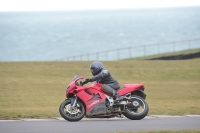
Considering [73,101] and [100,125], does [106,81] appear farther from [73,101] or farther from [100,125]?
[100,125]

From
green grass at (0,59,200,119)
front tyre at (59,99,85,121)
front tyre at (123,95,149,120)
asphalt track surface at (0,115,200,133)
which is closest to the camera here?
asphalt track surface at (0,115,200,133)

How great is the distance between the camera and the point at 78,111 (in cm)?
1390

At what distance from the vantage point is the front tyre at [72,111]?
13766mm

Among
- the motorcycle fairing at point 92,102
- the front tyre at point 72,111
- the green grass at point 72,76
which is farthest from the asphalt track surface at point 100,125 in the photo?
the green grass at point 72,76

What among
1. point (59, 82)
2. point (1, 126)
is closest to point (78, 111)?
point (1, 126)

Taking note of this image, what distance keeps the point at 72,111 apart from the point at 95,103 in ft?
1.91

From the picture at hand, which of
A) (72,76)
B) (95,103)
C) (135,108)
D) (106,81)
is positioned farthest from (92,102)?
(72,76)

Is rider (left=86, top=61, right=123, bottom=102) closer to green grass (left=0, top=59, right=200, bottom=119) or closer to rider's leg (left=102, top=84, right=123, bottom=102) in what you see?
rider's leg (left=102, top=84, right=123, bottom=102)

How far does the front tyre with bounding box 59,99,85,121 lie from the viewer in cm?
1377

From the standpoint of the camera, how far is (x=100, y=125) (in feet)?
42.0

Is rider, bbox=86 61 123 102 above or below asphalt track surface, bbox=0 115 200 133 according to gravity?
above

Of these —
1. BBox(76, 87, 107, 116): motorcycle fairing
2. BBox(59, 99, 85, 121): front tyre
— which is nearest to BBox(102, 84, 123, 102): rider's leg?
BBox(76, 87, 107, 116): motorcycle fairing

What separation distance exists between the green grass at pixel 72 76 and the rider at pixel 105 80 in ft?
6.31

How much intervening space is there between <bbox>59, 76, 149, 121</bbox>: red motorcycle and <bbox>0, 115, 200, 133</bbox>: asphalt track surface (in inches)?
7.2
